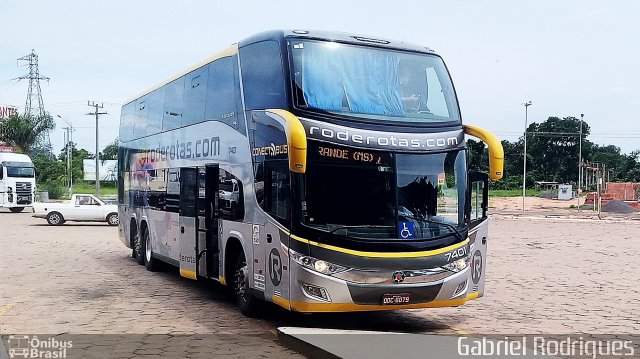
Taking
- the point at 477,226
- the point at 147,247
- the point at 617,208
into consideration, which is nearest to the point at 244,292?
the point at 477,226

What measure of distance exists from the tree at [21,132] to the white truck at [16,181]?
32.8 meters

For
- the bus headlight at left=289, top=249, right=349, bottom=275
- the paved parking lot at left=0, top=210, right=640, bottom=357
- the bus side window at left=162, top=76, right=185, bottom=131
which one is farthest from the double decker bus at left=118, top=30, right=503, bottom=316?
the bus side window at left=162, top=76, right=185, bottom=131

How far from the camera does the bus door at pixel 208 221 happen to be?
12203 mm

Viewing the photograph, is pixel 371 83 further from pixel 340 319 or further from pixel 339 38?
pixel 340 319

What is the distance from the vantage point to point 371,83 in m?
9.97

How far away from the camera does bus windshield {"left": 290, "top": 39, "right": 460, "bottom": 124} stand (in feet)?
31.6

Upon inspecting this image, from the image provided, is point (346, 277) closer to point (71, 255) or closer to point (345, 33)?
point (345, 33)

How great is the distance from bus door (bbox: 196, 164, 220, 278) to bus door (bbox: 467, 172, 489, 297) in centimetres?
418

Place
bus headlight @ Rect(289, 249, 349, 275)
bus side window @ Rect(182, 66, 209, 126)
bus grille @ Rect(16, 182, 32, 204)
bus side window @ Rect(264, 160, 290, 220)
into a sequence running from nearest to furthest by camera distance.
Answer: bus headlight @ Rect(289, 249, 349, 275) → bus side window @ Rect(264, 160, 290, 220) → bus side window @ Rect(182, 66, 209, 126) → bus grille @ Rect(16, 182, 32, 204)

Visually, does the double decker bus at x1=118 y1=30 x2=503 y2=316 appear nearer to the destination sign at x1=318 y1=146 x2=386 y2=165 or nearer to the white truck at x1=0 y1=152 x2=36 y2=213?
the destination sign at x1=318 y1=146 x2=386 y2=165

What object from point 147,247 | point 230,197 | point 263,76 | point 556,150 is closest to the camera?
point 263,76

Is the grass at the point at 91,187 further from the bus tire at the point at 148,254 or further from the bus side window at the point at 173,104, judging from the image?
the bus side window at the point at 173,104

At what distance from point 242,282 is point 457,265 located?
3.29m

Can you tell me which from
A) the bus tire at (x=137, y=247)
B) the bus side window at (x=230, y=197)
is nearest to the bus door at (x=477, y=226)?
the bus side window at (x=230, y=197)
